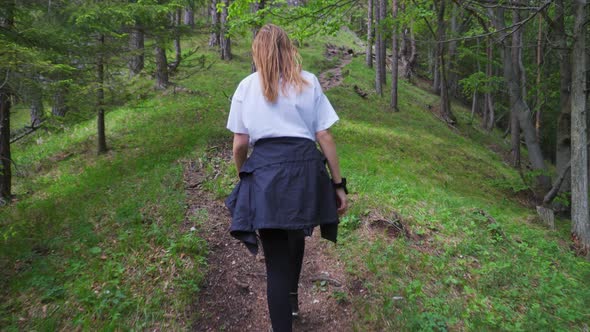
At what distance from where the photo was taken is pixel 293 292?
361 cm

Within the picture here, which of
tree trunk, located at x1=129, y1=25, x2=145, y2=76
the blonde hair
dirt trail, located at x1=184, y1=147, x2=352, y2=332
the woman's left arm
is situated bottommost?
dirt trail, located at x1=184, y1=147, x2=352, y2=332

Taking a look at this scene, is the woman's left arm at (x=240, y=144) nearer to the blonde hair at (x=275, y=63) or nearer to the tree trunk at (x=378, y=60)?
the blonde hair at (x=275, y=63)

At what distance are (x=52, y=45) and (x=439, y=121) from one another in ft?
60.0

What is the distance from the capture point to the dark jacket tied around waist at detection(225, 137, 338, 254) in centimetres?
263

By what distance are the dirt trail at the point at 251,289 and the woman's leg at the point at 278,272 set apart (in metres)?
0.94

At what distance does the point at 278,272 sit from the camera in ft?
9.16

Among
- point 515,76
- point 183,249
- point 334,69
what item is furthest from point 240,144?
point 334,69

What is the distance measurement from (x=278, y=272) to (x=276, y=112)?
112 cm

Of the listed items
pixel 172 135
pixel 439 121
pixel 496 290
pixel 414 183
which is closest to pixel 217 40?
pixel 439 121

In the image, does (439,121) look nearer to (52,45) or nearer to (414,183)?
(414,183)

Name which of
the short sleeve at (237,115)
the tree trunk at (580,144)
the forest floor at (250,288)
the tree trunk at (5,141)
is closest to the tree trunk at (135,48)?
the tree trunk at (5,141)

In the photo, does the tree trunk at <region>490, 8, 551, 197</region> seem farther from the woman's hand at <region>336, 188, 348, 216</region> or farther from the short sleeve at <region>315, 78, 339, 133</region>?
the short sleeve at <region>315, 78, 339, 133</region>

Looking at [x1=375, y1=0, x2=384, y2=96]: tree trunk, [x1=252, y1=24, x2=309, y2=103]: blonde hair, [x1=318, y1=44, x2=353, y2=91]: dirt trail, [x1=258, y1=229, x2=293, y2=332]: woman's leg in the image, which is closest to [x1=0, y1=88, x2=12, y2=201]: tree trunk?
[x1=252, y1=24, x2=309, y2=103]: blonde hair

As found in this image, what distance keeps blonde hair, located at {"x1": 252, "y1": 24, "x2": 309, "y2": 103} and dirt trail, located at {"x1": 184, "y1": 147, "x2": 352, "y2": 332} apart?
2.29m
